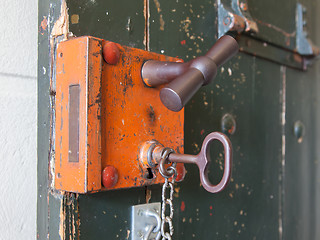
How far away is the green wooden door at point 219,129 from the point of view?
566 mm

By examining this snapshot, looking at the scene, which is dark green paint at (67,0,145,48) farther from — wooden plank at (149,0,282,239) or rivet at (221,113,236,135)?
rivet at (221,113,236,135)

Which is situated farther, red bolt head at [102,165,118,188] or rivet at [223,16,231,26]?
rivet at [223,16,231,26]

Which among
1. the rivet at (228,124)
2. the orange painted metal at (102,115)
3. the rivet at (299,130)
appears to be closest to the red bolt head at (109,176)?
the orange painted metal at (102,115)

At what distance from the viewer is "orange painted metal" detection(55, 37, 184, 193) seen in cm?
51

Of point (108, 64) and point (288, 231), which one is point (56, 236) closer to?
point (108, 64)

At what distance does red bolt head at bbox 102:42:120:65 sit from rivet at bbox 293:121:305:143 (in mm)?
787

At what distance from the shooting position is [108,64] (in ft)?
1.82

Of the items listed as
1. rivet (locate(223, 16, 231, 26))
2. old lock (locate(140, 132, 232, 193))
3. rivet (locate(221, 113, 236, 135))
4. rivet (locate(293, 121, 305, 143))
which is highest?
rivet (locate(223, 16, 231, 26))

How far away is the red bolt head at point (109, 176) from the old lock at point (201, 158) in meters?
0.07
